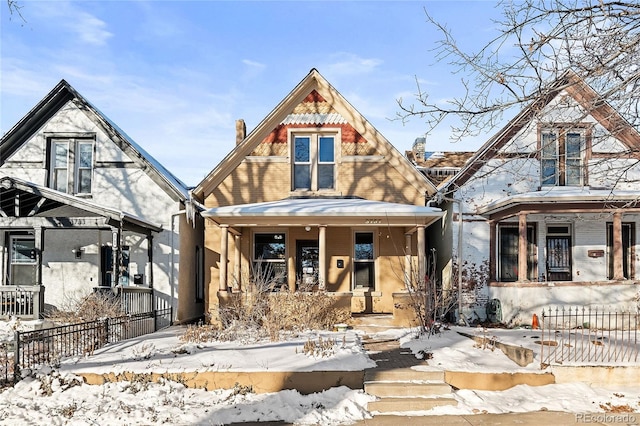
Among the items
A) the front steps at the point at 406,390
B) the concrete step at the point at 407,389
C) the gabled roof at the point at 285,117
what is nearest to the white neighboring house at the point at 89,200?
the gabled roof at the point at 285,117

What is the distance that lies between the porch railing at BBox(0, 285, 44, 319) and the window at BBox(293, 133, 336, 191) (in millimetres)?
7614

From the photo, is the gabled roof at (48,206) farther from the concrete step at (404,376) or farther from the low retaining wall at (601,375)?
the low retaining wall at (601,375)

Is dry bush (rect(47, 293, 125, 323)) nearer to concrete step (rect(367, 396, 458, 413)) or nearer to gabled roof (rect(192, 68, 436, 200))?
gabled roof (rect(192, 68, 436, 200))

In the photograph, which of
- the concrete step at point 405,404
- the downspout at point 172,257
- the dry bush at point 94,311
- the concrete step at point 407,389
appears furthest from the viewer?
the downspout at point 172,257

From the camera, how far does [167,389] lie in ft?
26.3

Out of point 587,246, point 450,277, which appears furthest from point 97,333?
point 587,246

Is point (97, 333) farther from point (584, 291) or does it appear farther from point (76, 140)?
point (584, 291)

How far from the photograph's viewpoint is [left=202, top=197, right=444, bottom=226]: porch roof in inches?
554

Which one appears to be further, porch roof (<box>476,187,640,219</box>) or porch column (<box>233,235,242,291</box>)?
porch column (<box>233,235,242,291</box>)

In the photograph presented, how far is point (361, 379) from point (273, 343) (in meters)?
2.48

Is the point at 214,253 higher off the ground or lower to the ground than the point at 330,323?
higher

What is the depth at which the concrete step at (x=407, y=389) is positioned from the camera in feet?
26.0

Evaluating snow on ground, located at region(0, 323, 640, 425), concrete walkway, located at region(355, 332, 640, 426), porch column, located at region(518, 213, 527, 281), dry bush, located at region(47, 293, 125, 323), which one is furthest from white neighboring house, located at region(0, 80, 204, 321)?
concrete walkway, located at region(355, 332, 640, 426)

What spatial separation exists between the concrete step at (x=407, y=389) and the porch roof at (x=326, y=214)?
261 inches
